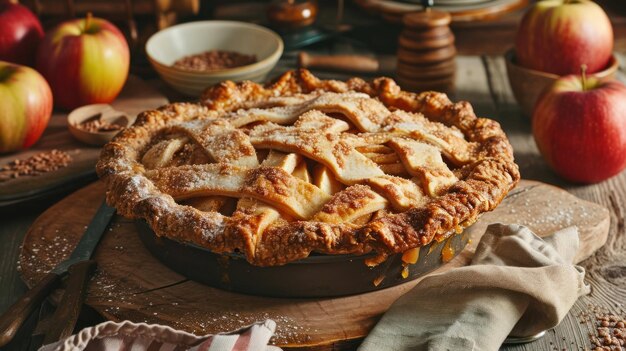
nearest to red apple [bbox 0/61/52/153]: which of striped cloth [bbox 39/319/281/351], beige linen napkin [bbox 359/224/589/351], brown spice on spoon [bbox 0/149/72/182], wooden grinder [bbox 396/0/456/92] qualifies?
brown spice on spoon [bbox 0/149/72/182]

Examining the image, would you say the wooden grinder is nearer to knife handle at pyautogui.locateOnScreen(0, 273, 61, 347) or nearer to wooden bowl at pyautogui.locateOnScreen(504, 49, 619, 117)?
wooden bowl at pyautogui.locateOnScreen(504, 49, 619, 117)

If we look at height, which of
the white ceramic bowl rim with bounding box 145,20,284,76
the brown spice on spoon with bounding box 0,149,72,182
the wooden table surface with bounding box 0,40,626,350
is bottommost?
the wooden table surface with bounding box 0,40,626,350

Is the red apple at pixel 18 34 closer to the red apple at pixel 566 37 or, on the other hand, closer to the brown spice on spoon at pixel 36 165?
the brown spice on spoon at pixel 36 165

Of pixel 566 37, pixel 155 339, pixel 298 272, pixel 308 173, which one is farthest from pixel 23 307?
pixel 566 37

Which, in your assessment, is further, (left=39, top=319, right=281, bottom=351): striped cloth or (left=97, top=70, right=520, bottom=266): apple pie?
(left=97, top=70, right=520, bottom=266): apple pie

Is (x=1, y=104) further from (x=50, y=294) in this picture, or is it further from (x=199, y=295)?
(x=199, y=295)

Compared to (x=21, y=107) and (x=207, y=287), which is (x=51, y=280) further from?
(x=21, y=107)

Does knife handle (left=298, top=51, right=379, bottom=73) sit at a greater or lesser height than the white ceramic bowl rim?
lesser
